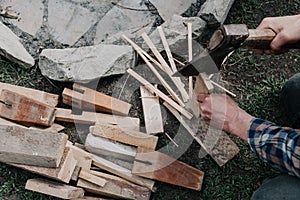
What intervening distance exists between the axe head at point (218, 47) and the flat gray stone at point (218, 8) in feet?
1.93

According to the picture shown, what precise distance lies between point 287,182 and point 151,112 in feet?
3.08

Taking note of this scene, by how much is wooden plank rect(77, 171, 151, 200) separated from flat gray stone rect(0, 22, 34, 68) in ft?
2.80

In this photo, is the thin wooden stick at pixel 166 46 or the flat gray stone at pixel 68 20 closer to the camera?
the thin wooden stick at pixel 166 46

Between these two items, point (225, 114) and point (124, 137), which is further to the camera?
point (124, 137)

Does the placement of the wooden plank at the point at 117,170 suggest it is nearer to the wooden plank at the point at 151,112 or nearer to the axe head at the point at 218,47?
the wooden plank at the point at 151,112

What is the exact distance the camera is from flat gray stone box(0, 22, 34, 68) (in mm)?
3531

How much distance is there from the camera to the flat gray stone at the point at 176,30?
11.8 feet

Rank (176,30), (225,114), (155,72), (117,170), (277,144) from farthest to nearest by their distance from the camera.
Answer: (176,30), (155,72), (117,170), (225,114), (277,144)

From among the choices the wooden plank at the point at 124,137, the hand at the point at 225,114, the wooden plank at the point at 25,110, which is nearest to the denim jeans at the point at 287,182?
the hand at the point at 225,114

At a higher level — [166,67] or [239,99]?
[166,67]

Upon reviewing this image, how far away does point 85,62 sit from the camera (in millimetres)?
3506

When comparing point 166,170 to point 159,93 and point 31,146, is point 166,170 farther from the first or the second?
point 31,146

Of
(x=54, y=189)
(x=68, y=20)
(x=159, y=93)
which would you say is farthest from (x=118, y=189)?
(x=68, y=20)

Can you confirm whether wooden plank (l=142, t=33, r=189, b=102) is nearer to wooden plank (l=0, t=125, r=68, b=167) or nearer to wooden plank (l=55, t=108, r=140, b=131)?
wooden plank (l=55, t=108, r=140, b=131)
